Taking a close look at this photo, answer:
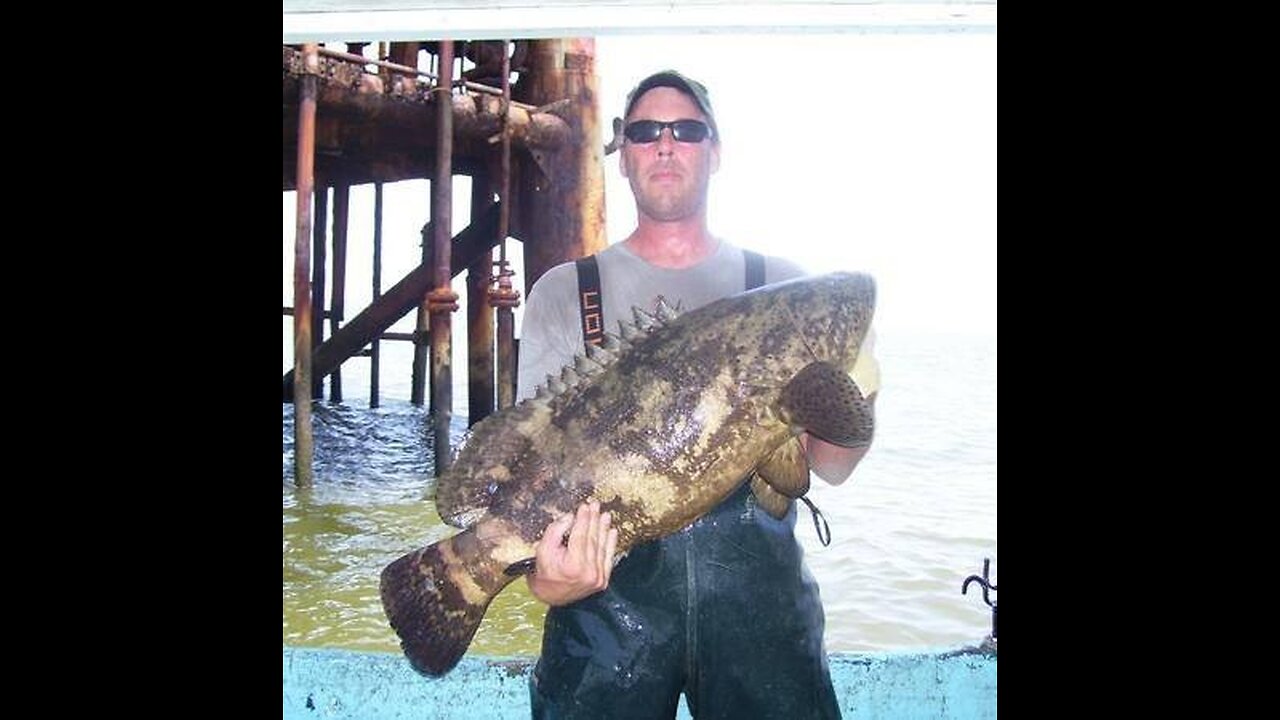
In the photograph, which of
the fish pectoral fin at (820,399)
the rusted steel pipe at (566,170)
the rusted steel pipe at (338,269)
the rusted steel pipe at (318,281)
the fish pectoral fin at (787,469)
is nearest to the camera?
the fish pectoral fin at (820,399)

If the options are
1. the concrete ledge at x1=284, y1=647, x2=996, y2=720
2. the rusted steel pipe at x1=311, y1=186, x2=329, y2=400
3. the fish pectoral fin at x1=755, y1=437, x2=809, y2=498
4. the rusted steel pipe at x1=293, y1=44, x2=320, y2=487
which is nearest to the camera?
the fish pectoral fin at x1=755, y1=437, x2=809, y2=498

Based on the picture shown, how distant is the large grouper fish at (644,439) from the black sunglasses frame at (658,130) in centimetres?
51

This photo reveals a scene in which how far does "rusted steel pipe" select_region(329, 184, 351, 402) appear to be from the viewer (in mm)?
3135

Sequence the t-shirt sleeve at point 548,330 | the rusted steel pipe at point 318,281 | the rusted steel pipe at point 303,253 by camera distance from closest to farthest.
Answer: the t-shirt sleeve at point 548,330
the rusted steel pipe at point 303,253
the rusted steel pipe at point 318,281

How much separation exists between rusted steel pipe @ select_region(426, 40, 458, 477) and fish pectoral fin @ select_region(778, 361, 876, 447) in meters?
1.17

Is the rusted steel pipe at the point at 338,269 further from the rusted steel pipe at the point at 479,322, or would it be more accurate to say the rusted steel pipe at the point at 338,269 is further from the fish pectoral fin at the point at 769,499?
the fish pectoral fin at the point at 769,499

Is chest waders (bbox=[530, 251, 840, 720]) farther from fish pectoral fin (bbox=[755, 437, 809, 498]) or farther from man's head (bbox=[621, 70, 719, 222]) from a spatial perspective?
man's head (bbox=[621, 70, 719, 222])

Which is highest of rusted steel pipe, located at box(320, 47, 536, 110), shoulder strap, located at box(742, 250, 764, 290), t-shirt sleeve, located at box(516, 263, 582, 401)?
rusted steel pipe, located at box(320, 47, 536, 110)

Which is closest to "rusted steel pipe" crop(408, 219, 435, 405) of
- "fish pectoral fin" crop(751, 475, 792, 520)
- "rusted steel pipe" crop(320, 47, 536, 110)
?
"rusted steel pipe" crop(320, 47, 536, 110)

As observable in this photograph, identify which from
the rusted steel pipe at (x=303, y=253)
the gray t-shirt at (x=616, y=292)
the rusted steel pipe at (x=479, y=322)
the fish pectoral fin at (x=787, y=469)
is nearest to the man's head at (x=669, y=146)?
the gray t-shirt at (x=616, y=292)

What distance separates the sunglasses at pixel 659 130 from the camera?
2.37 m
